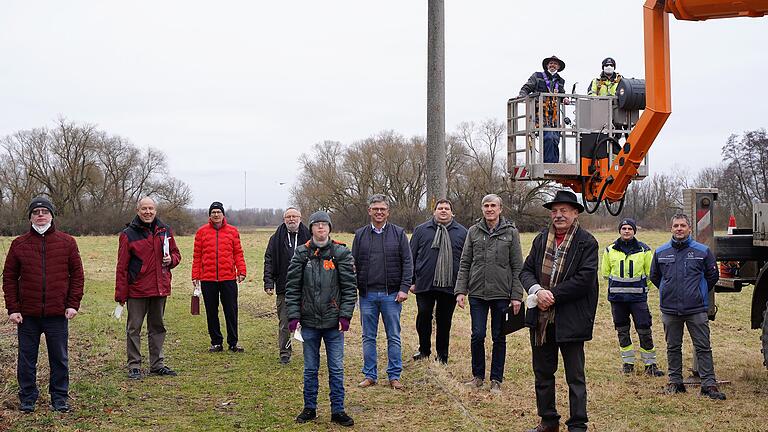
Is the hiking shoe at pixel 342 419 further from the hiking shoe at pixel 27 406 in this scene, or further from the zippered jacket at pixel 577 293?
the hiking shoe at pixel 27 406

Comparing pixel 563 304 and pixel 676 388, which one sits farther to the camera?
pixel 676 388

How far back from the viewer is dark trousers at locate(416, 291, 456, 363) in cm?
957

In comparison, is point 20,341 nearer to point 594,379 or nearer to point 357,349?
point 357,349

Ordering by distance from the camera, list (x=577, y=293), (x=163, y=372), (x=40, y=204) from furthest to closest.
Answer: (x=163, y=372)
(x=40, y=204)
(x=577, y=293)

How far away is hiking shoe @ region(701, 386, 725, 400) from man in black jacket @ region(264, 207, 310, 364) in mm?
5005

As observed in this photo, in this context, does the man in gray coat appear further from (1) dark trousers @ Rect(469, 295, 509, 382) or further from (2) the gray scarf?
(2) the gray scarf

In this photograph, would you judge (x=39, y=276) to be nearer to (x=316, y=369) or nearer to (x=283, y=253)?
(x=316, y=369)

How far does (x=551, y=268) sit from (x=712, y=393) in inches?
112

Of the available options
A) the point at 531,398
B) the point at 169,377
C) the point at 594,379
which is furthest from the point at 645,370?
the point at 169,377

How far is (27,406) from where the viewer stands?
7133 mm

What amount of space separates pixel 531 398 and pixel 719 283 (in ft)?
9.09

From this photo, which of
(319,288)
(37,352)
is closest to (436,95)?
(319,288)

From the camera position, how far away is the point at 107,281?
2403 cm

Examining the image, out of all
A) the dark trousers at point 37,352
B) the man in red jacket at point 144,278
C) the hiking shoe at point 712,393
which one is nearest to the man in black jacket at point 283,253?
the man in red jacket at point 144,278
